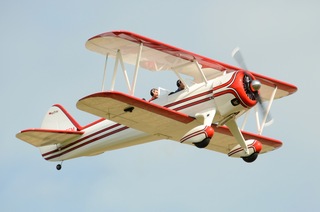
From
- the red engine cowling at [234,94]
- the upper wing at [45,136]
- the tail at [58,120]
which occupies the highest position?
the red engine cowling at [234,94]

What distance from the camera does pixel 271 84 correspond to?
2497cm

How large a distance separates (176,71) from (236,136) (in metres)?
2.34

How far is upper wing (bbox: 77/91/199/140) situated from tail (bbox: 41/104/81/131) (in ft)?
14.4

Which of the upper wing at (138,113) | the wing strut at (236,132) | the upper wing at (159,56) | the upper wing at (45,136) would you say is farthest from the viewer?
the upper wing at (45,136)

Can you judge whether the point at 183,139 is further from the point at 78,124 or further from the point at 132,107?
the point at 78,124

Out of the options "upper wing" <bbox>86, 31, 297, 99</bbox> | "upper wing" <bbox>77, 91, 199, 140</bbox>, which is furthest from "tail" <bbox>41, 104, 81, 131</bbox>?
"upper wing" <bbox>77, 91, 199, 140</bbox>

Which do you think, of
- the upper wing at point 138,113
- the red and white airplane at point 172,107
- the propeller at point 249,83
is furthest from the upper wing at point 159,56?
the upper wing at point 138,113

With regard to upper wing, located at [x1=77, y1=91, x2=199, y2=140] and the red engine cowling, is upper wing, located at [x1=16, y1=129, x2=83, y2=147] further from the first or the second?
the red engine cowling

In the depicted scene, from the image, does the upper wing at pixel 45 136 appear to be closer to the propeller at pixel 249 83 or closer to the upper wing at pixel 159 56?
the upper wing at pixel 159 56

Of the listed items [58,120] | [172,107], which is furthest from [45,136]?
[172,107]

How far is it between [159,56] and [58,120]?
538cm

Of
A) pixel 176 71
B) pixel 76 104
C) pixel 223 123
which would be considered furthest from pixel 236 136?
pixel 76 104

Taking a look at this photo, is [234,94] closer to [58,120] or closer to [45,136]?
[45,136]

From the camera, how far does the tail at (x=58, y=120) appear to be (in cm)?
2659
